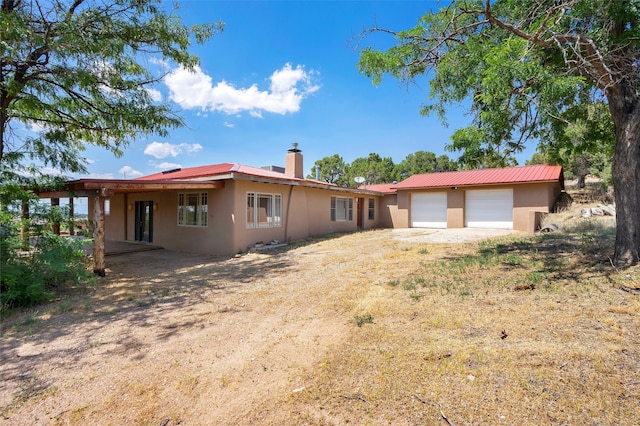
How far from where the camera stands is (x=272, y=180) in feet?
38.3

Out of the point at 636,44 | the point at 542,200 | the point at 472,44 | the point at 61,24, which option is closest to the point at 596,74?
the point at 636,44

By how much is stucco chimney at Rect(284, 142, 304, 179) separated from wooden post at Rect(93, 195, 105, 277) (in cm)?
933

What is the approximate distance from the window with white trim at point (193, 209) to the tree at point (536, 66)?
735 cm

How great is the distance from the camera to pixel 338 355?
3416mm

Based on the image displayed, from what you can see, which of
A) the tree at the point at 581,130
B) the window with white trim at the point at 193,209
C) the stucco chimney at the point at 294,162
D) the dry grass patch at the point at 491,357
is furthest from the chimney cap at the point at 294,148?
the dry grass patch at the point at 491,357

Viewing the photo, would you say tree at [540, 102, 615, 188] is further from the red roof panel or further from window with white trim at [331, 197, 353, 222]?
window with white trim at [331, 197, 353, 222]

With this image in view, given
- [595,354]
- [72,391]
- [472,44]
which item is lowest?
[72,391]

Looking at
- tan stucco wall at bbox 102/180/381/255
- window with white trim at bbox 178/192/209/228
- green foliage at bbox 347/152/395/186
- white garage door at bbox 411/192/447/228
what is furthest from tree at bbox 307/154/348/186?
window with white trim at bbox 178/192/209/228

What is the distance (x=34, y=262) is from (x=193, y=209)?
591cm

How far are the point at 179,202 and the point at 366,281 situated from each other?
874 cm

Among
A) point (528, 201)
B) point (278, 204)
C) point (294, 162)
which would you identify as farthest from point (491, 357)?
point (528, 201)

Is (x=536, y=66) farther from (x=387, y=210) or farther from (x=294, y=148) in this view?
(x=387, y=210)

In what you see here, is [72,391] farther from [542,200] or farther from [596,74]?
[542,200]

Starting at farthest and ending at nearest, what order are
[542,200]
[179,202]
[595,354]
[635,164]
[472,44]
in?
[542,200] < [179,202] < [472,44] < [635,164] < [595,354]
